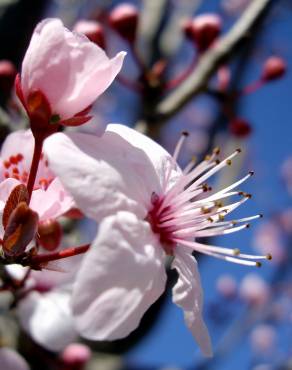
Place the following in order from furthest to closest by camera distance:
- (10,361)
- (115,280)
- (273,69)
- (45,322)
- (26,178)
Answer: (273,69)
(45,322)
(10,361)
(26,178)
(115,280)

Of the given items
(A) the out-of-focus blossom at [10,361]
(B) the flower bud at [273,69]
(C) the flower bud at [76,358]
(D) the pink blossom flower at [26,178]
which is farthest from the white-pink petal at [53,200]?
(B) the flower bud at [273,69]

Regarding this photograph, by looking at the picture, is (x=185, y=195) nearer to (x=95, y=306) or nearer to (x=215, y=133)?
(x=95, y=306)

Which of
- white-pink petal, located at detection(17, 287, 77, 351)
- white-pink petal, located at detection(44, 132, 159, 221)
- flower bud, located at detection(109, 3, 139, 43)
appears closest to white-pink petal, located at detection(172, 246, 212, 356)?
white-pink petal, located at detection(44, 132, 159, 221)

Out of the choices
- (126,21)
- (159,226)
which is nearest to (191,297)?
(159,226)

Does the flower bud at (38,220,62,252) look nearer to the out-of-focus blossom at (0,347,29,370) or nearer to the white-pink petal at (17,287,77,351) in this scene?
the out-of-focus blossom at (0,347,29,370)

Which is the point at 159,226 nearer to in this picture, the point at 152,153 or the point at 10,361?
the point at 152,153

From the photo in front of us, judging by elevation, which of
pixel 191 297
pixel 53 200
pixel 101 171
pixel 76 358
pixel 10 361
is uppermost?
pixel 101 171
